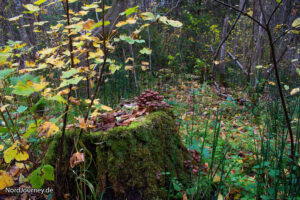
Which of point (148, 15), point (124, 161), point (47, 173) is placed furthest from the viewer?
point (124, 161)

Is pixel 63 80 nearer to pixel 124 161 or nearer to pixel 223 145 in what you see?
pixel 124 161

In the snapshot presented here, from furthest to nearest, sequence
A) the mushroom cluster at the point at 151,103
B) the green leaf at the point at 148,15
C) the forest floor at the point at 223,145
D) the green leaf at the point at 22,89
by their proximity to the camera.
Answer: the mushroom cluster at the point at 151,103 < the forest floor at the point at 223,145 < the green leaf at the point at 148,15 < the green leaf at the point at 22,89

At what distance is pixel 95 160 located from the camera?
4.78ft

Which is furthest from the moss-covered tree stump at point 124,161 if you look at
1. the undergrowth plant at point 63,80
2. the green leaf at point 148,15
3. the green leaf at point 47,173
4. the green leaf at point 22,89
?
the green leaf at point 148,15

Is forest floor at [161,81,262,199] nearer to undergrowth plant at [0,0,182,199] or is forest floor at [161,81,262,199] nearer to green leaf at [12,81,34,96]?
undergrowth plant at [0,0,182,199]

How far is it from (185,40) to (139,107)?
21.7 feet

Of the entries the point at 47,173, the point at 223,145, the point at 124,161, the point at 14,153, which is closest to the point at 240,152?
the point at 223,145

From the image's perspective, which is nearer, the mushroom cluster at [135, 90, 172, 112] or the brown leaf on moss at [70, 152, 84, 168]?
the brown leaf on moss at [70, 152, 84, 168]

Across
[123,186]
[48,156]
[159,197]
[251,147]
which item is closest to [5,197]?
[48,156]

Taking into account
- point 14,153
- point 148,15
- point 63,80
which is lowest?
point 14,153

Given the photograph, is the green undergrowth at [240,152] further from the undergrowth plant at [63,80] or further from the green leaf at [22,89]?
the green leaf at [22,89]

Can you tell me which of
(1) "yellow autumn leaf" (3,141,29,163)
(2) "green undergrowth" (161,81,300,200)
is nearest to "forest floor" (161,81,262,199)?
(2) "green undergrowth" (161,81,300,200)

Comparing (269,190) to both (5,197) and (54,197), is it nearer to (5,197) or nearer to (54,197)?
(54,197)

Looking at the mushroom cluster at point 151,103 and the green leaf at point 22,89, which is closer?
the green leaf at point 22,89
